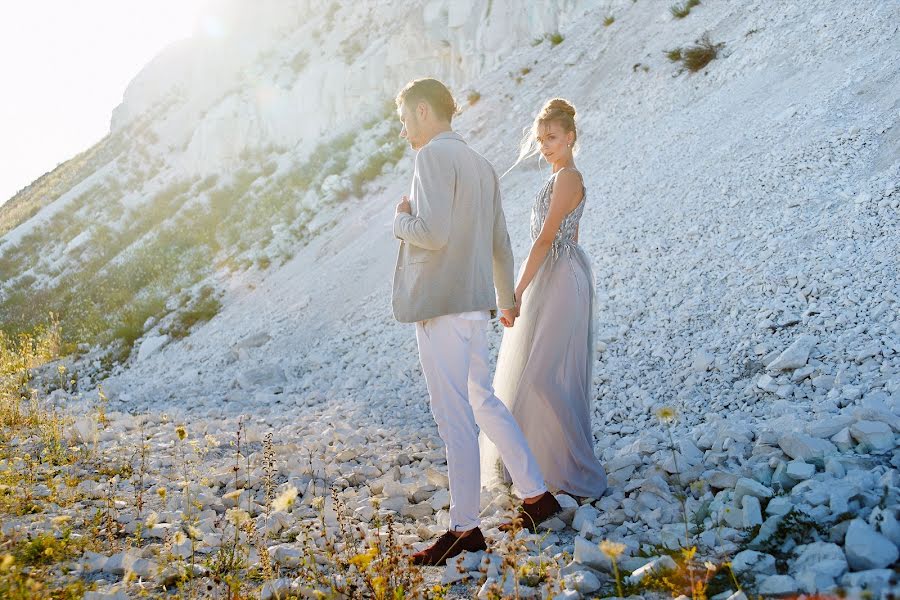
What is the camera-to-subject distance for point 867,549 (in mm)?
2240

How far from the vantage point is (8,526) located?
11.5ft

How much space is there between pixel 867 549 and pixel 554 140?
Answer: 258cm

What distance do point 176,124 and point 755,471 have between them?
32486 millimetres

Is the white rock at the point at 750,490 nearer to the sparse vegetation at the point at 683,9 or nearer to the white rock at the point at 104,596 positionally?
the white rock at the point at 104,596

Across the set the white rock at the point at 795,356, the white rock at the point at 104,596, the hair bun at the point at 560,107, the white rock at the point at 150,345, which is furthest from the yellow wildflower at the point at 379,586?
the white rock at the point at 150,345

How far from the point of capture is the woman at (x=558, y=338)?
3.83m

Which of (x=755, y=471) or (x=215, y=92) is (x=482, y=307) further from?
(x=215, y=92)

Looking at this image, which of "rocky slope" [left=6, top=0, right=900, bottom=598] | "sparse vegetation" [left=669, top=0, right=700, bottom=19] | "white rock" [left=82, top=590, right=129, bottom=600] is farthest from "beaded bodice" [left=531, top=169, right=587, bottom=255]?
"sparse vegetation" [left=669, top=0, right=700, bottom=19]

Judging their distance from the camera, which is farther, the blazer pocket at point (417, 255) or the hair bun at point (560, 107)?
the hair bun at point (560, 107)

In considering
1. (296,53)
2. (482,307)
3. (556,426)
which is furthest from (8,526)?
(296,53)

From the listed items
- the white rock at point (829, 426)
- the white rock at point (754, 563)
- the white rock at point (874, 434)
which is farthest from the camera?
the white rock at point (829, 426)

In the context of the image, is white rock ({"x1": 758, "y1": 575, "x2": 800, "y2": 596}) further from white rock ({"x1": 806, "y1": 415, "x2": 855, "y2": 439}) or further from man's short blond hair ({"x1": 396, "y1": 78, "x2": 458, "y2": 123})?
man's short blond hair ({"x1": 396, "y1": 78, "x2": 458, "y2": 123})

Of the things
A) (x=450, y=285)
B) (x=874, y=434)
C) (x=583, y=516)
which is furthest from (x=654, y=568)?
(x=874, y=434)

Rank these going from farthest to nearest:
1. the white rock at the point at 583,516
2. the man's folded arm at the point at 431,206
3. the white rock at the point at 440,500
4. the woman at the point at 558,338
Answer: the white rock at the point at 440,500, the woman at the point at 558,338, the white rock at the point at 583,516, the man's folded arm at the point at 431,206
